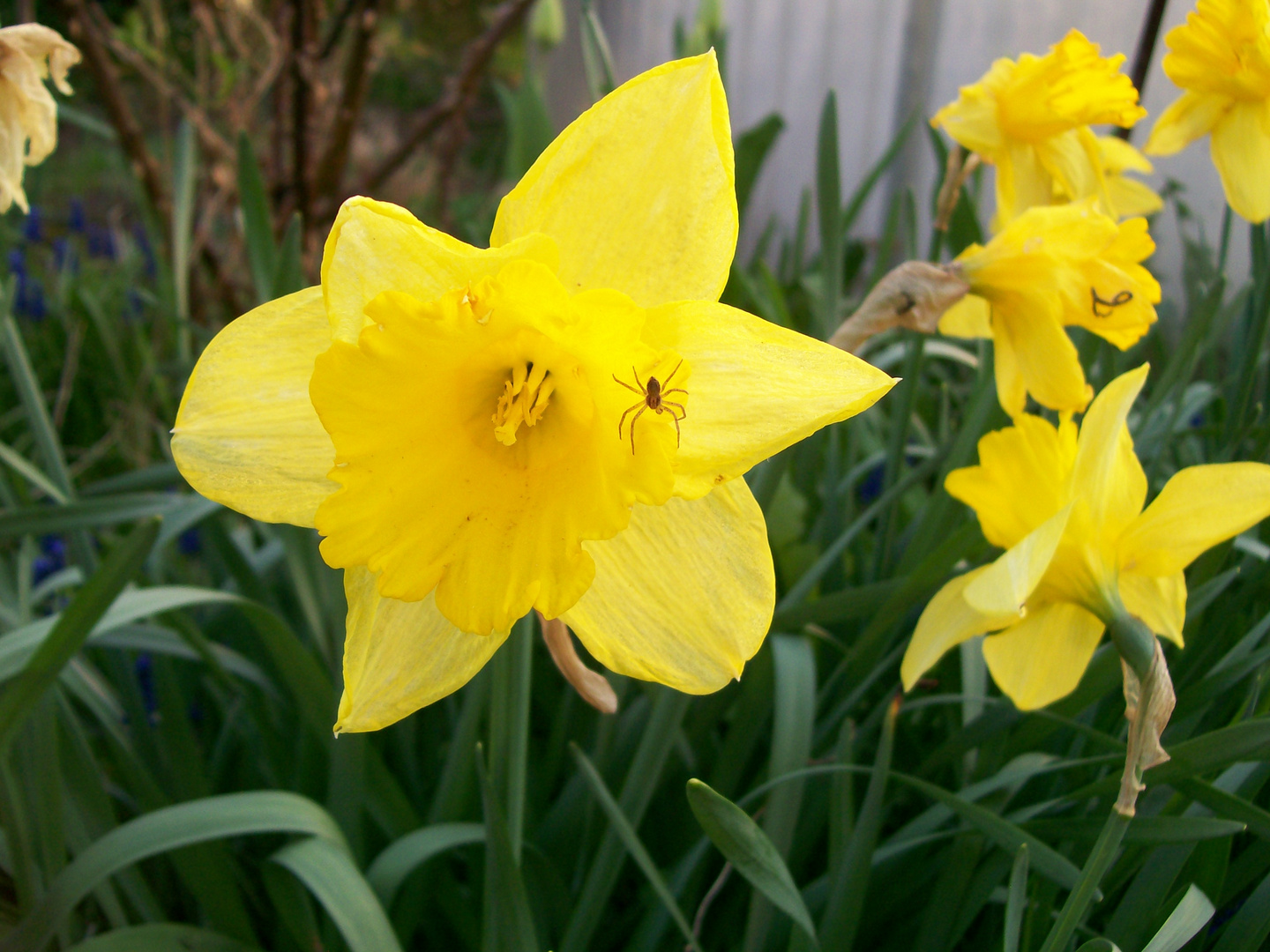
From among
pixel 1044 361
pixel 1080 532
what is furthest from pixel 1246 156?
pixel 1080 532

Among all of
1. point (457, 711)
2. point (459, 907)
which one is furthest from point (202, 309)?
point (459, 907)

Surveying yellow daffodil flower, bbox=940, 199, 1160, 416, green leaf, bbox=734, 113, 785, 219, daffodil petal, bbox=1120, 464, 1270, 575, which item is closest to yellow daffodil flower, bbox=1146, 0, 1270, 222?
yellow daffodil flower, bbox=940, 199, 1160, 416

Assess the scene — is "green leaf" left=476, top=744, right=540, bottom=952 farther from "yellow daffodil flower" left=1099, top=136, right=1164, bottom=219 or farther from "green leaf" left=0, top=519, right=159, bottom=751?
"yellow daffodil flower" left=1099, top=136, right=1164, bottom=219

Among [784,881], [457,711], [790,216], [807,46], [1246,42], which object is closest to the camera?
[784,881]

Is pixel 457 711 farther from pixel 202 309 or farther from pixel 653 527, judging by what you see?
pixel 202 309

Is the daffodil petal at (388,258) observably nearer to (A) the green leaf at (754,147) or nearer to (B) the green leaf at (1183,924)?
(B) the green leaf at (1183,924)
